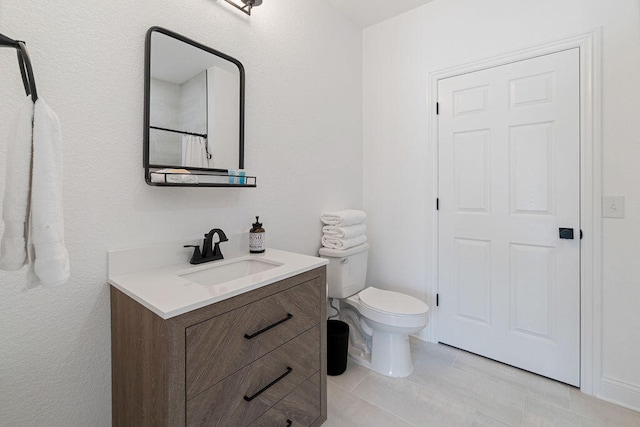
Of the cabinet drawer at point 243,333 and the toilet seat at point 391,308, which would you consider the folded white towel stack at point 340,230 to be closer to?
the toilet seat at point 391,308

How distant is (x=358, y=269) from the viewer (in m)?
2.20

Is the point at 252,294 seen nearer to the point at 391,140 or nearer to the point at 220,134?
the point at 220,134

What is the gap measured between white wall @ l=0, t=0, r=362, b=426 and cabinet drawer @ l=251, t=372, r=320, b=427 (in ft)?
2.14

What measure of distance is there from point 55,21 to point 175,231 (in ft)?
2.81

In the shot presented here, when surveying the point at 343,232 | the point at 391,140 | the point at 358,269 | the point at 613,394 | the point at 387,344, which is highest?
the point at 391,140

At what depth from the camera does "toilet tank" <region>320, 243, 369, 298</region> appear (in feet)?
6.71

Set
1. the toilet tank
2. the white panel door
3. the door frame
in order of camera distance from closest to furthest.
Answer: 1. the door frame
2. the white panel door
3. the toilet tank

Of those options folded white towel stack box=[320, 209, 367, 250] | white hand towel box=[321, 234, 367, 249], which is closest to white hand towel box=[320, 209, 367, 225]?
folded white towel stack box=[320, 209, 367, 250]

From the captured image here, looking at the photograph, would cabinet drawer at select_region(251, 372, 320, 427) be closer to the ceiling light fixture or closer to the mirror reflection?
the mirror reflection

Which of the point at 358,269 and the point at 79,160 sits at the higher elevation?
the point at 79,160

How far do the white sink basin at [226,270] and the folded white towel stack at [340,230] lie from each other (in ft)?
2.37

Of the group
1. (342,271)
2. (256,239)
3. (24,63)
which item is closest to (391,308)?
(342,271)

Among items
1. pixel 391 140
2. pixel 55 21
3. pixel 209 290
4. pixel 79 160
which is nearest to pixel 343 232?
pixel 391 140

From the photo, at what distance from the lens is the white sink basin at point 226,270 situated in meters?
1.29
